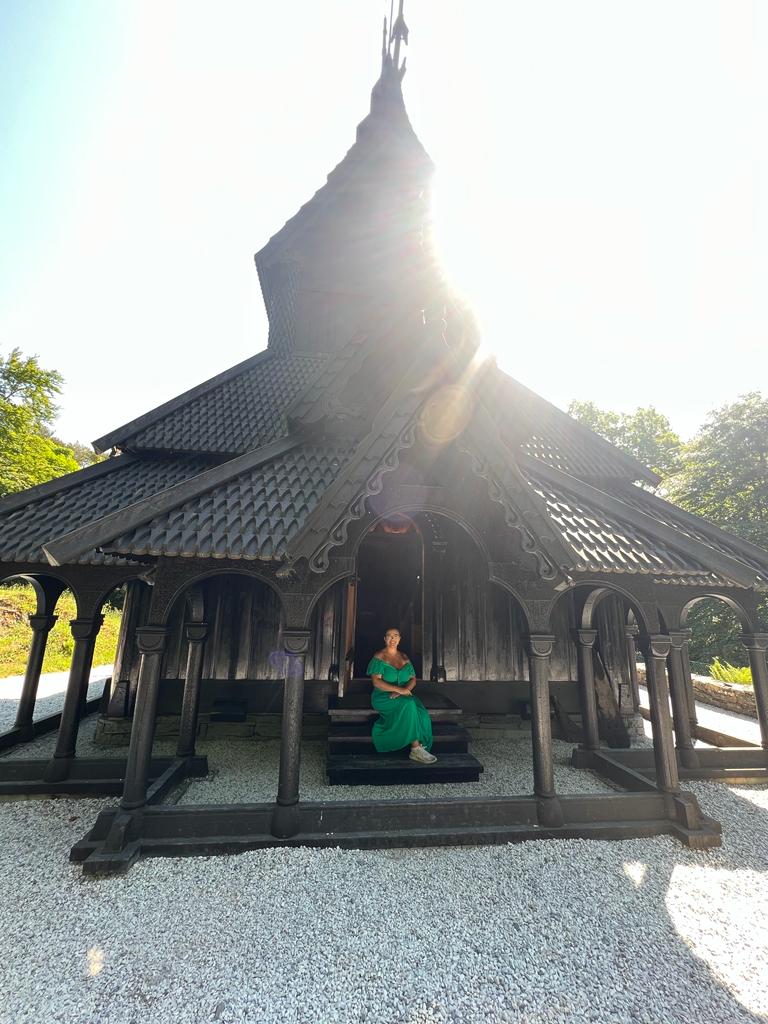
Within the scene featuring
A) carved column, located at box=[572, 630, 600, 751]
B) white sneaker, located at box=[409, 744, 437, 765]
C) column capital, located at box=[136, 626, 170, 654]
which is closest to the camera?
column capital, located at box=[136, 626, 170, 654]

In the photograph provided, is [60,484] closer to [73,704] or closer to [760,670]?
[73,704]

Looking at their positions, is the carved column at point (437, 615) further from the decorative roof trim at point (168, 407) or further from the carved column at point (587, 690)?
the decorative roof trim at point (168, 407)

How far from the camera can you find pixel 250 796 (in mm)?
5254

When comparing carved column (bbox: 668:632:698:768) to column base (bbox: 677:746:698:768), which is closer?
carved column (bbox: 668:632:698:768)

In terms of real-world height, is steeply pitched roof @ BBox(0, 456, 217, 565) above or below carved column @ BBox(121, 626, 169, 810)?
above

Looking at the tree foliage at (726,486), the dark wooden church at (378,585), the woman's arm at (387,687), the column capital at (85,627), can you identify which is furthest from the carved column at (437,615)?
the tree foliage at (726,486)

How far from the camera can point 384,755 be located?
593 cm

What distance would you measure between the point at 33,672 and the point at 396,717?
6169 millimetres

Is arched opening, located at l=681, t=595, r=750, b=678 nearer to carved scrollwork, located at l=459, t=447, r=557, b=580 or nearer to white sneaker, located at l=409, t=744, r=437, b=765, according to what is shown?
white sneaker, located at l=409, t=744, r=437, b=765

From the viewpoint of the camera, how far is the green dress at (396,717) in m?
5.86

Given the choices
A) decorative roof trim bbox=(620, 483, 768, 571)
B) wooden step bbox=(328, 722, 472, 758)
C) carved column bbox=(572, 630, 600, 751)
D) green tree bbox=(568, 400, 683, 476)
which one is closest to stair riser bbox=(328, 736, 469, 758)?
wooden step bbox=(328, 722, 472, 758)

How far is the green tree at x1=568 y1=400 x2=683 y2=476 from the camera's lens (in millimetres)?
32094

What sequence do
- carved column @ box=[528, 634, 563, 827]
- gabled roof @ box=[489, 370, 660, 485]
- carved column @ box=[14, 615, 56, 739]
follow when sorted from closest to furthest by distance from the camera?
carved column @ box=[528, 634, 563, 827] → carved column @ box=[14, 615, 56, 739] → gabled roof @ box=[489, 370, 660, 485]

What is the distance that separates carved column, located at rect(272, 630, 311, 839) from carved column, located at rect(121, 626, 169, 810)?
4.43 feet
